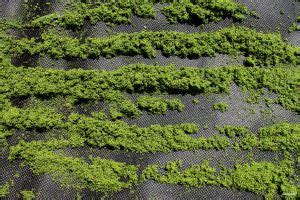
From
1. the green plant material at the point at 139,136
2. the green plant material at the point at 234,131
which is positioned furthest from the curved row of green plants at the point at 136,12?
the green plant material at the point at 234,131

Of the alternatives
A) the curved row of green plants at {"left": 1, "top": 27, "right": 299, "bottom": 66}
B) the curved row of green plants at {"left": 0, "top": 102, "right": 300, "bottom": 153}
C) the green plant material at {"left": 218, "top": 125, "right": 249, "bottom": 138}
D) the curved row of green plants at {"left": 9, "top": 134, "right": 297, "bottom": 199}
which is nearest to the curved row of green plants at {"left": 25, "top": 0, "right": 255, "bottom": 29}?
the curved row of green plants at {"left": 1, "top": 27, "right": 299, "bottom": 66}

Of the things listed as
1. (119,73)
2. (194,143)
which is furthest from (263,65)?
(119,73)

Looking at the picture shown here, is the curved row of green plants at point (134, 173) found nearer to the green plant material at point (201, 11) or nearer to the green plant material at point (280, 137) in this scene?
the green plant material at point (280, 137)

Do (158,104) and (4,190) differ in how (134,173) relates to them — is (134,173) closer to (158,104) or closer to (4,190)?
(158,104)

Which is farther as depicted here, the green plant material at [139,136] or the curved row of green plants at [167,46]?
the curved row of green plants at [167,46]

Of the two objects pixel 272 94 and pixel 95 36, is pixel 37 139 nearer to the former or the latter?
pixel 95 36
